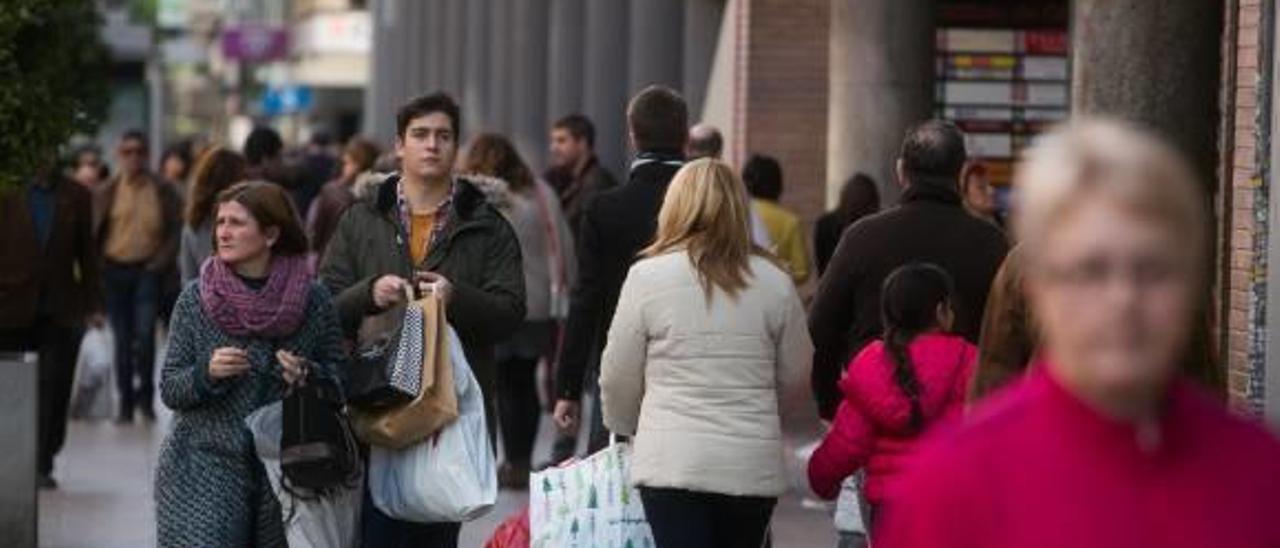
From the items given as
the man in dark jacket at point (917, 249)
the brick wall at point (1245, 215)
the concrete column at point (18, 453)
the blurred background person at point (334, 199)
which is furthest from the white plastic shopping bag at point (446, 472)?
the blurred background person at point (334, 199)

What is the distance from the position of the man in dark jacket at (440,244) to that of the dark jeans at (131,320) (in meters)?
Result: 10.5

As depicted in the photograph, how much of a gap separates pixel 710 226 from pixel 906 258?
108cm

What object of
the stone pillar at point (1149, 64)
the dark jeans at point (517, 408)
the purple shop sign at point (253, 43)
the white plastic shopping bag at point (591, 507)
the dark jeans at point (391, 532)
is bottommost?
the dark jeans at point (517, 408)

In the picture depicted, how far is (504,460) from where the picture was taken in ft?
51.9

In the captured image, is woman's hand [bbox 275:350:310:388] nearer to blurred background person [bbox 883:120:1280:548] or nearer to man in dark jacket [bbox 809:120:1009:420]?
man in dark jacket [bbox 809:120:1009:420]

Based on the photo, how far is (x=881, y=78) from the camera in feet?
56.7

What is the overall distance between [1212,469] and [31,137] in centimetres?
1026

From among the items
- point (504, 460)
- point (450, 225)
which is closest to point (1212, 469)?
point (450, 225)

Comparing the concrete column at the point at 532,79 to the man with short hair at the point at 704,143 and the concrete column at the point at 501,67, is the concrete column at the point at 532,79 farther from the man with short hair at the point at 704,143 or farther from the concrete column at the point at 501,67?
the man with short hair at the point at 704,143

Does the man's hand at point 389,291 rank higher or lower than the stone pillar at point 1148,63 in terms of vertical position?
lower

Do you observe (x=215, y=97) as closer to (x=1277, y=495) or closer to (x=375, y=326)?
(x=375, y=326)

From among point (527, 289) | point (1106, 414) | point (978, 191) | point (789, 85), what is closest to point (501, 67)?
point (789, 85)

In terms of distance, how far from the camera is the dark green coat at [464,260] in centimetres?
936

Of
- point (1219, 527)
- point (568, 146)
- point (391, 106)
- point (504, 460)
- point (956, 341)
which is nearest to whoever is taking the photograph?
point (1219, 527)
